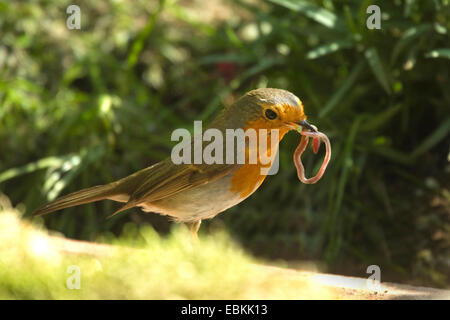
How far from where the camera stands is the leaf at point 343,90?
123 inches

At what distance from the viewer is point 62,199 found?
2070 mm

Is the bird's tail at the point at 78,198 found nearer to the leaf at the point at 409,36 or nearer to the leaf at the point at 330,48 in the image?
the leaf at the point at 330,48

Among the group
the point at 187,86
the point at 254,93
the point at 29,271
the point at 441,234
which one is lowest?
the point at 29,271

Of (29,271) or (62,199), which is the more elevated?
(62,199)

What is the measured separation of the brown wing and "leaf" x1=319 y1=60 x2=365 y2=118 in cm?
123

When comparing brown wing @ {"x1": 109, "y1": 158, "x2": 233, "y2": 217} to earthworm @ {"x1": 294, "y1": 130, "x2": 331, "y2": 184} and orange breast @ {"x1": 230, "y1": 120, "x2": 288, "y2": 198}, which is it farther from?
earthworm @ {"x1": 294, "y1": 130, "x2": 331, "y2": 184}

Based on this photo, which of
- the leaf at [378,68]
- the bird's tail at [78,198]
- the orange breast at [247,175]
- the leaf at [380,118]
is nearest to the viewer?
the orange breast at [247,175]

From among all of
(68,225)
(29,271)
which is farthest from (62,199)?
(68,225)

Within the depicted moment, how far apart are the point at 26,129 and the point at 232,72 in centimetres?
136

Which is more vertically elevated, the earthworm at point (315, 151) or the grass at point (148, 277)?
the earthworm at point (315, 151)

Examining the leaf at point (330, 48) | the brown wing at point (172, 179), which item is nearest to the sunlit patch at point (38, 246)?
the brown wing at point (172, 179)

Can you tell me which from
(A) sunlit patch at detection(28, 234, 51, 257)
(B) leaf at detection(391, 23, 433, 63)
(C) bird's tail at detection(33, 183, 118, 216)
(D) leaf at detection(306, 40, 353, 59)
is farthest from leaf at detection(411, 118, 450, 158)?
(A) sunlit patch at detection(28, 234, 51, 257)

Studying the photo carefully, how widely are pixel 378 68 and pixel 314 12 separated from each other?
50 centimetres

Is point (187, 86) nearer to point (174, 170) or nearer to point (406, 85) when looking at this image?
point (406, 85)
